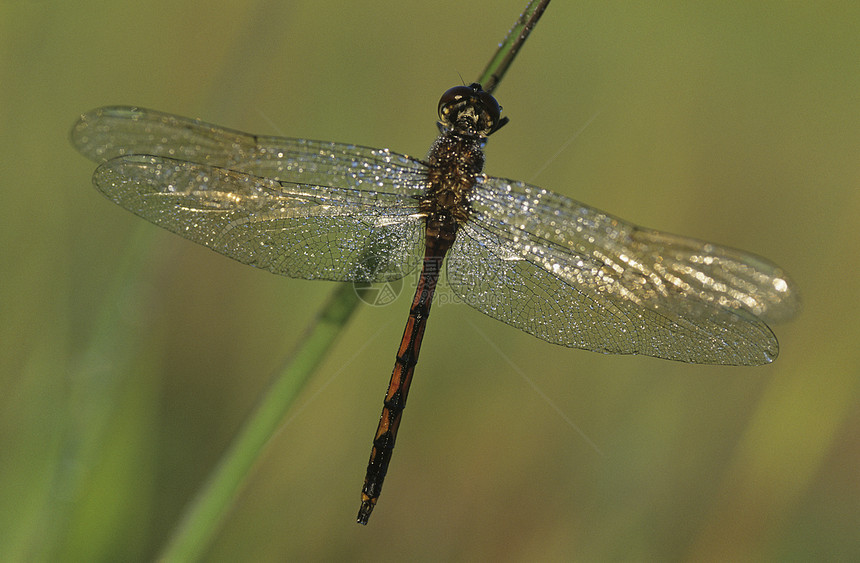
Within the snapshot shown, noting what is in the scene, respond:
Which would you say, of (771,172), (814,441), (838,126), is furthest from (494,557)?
(838,126)

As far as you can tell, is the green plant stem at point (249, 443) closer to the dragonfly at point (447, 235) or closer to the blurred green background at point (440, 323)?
the dragonfly at point (447, 235)

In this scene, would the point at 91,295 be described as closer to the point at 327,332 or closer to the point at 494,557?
the point at 327,332

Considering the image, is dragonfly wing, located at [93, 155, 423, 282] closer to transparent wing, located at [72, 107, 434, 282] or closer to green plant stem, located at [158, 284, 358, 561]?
transparent wing, located at [72, 107, 434, 282]

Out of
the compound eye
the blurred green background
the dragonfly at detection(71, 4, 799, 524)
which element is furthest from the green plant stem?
the compound eye

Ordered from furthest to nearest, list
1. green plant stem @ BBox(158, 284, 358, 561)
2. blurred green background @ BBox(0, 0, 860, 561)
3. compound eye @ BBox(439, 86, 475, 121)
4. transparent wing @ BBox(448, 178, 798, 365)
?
compound eye @ BBox(439, 86, 475, 121) < blurred green background @ BBox(0, 0, 860, 561) < transparent wing @ BBox(448, 178, 798, 365) < green plant stem @ BBox(158, 284, 358, 561)

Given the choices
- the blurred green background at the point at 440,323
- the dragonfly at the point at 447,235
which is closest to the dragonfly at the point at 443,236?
the dragonfly at the point at 447,235

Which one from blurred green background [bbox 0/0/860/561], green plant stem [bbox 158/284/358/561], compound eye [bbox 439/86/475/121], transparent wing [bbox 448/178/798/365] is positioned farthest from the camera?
compound eye [bbox 439/86/475/121]
